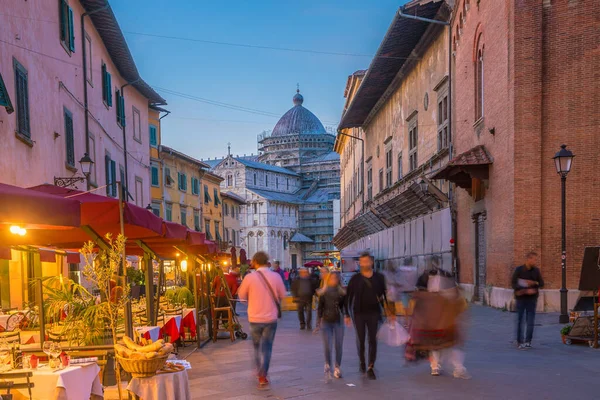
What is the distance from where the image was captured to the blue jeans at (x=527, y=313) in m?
12.0

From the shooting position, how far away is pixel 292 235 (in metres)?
108

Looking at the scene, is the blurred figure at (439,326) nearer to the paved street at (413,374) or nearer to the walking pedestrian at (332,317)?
the paved street at (413,374)

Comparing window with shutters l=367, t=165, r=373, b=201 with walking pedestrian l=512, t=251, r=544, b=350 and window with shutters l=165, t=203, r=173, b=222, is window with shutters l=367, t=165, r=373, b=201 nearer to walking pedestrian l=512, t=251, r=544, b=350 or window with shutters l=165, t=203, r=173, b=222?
window with shutters l=165, t=203, r=173, b=222

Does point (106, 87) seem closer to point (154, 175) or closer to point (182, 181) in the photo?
point (154, 175)

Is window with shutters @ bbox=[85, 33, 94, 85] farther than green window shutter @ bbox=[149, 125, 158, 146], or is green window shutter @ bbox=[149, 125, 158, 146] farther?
green window shutter @ bbox=[149, 125, 158, 146]

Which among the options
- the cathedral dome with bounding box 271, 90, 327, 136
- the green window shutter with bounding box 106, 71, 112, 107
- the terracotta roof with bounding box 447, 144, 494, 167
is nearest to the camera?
the terracotta roof with bounding box 447, 144, 494, 167

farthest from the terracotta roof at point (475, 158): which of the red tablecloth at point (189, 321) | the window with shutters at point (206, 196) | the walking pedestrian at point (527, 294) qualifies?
the window with shutters at point (206, 196)

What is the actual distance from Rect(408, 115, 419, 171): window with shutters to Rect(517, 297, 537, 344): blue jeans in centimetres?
1892

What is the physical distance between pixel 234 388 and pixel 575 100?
493 inches

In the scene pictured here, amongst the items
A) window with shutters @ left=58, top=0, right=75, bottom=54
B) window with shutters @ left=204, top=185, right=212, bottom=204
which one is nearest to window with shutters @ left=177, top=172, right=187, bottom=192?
window with shutters @ left=204, top=185, right=212, bottom=204

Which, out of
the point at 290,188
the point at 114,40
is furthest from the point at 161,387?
the point at 290,188

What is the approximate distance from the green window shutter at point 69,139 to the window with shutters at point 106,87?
552cm

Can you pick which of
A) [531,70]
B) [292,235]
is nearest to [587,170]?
[531,70]

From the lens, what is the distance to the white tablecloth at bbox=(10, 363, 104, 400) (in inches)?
260
